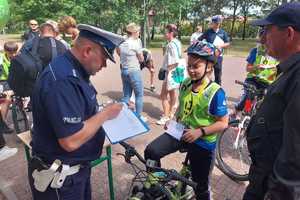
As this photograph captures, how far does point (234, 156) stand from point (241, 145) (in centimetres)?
41

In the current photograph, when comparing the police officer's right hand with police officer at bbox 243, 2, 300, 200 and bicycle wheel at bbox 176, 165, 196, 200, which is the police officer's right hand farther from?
bicycle wheel at bbox 176, 165, 196, 200

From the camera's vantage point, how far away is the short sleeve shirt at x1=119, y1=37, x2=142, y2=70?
19.6ft

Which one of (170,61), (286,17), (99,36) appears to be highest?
(286,17)

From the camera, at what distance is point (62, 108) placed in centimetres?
181

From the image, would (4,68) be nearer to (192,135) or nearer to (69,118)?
(192,135)

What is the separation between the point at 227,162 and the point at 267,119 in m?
2.79

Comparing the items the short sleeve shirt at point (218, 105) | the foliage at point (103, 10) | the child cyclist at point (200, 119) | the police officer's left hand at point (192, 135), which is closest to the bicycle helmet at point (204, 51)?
the child cyclist at point (200, 119)

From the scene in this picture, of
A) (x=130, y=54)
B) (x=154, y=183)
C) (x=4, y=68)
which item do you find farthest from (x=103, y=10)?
(x=154, y=183)

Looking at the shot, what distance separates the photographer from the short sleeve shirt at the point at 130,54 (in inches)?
235

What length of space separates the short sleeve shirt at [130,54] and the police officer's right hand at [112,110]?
152 inches

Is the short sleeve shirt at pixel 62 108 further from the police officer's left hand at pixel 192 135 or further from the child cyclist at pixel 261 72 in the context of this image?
the child cyclist at pixel 261 72

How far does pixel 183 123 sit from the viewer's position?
2.87 m

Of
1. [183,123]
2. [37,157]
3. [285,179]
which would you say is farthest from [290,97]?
[37,157]

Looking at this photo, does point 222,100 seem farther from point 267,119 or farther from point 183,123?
point 267,119
